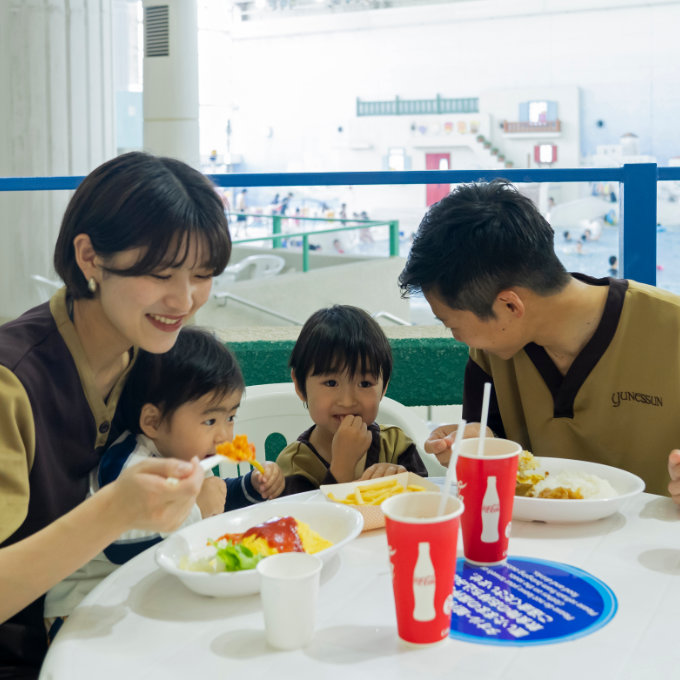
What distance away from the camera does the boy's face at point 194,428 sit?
4.72 feet

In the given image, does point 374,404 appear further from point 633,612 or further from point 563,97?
point 563,97

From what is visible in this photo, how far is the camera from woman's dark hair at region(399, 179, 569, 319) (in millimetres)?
1362

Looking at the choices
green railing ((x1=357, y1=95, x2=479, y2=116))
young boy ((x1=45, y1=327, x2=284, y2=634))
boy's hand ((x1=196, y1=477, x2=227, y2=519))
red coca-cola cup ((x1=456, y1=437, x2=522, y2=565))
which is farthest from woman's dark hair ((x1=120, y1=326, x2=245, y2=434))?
green railing ((x1=357, y1=95, x2=479, y2=116))

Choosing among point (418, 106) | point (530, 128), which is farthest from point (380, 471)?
point (418, 106)

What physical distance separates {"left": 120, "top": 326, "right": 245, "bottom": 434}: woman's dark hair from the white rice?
56 centimetres

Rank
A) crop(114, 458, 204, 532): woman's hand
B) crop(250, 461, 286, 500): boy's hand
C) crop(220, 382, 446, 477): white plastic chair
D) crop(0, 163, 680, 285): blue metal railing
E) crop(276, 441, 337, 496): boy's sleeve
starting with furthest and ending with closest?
crop(0, 163, 680, 285): blue metal railing
crop(220, 382, 446, 477): white plastic chair
crop(276, 441, 337, 496): boy's sleeve
crop(250, 461, 286, 500): boy's hand
crop(114, 458, 204, 532): woman's hand

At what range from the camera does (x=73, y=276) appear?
1195 mm

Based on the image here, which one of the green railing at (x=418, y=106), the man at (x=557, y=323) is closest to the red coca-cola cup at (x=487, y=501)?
the man at (x=557, y=323)

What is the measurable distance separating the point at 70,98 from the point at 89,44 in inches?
15.6

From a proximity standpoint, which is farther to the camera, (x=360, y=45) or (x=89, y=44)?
(x=360, y=45)

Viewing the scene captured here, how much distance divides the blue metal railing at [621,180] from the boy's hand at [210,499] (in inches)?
39.3

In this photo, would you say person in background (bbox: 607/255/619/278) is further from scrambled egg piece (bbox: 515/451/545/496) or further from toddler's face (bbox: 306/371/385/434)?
scrambled egg piece (bbox: 515/451/545/496)

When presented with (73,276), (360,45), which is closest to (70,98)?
(73,276)

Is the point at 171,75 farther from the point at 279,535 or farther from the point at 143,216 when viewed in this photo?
the point at 279,535
